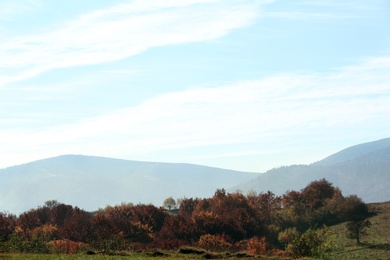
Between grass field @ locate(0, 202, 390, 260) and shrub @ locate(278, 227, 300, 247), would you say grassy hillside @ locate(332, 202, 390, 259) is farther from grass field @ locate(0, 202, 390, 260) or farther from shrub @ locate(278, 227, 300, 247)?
shrub @ locate(278, 227, 300, 247)

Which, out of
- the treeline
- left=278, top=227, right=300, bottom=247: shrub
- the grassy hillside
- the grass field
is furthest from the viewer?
the treeline

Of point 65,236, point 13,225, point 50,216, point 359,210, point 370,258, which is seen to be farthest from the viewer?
point 50,216

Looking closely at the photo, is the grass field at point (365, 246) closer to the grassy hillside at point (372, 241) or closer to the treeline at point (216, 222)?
the grassy hillside at point (372, 241)

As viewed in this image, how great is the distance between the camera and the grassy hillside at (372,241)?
79.0m

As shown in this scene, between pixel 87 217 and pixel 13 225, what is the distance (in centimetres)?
1534

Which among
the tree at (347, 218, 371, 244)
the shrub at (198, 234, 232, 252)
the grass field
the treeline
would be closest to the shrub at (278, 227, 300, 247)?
the treeline

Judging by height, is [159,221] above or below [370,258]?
above

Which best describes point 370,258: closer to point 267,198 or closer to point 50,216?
point 267,198

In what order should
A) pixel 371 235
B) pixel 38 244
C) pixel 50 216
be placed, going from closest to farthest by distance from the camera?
1. pixel 38 244
2. pixel 371 235
3. pixel 50 216

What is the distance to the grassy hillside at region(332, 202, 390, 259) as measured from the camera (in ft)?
259

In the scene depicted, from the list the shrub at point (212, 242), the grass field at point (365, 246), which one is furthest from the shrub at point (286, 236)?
the shrub at point (212, 242)

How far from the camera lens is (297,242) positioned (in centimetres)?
6200

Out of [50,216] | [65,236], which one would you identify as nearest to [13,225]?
[50,216]

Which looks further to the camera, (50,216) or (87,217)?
(50,216)
